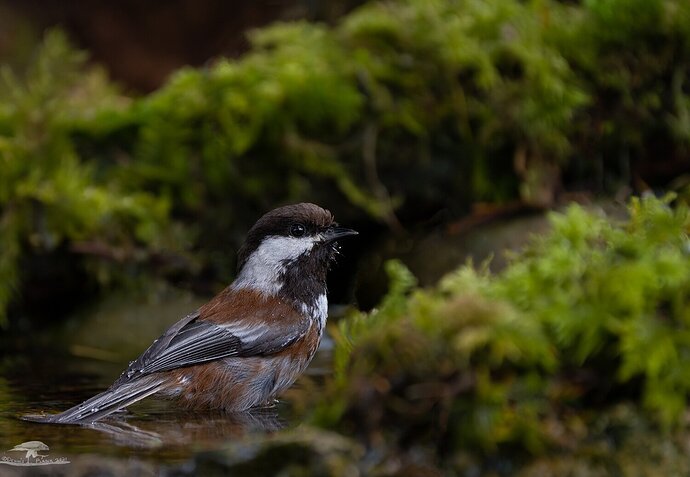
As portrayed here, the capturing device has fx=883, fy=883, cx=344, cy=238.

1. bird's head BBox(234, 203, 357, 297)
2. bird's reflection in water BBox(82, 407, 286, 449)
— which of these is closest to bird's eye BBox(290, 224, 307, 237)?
bird's head BBox(234, 203, 357, 297)

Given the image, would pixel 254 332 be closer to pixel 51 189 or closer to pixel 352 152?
pixel 352 152

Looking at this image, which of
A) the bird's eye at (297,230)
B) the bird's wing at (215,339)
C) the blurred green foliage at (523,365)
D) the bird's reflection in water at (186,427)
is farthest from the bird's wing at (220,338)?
the blurred green foliage at (523,365)

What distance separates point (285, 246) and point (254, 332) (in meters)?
0.53

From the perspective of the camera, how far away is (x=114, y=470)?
8.43 ft

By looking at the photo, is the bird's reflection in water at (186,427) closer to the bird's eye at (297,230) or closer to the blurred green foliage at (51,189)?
the bird's eye at (297,230)

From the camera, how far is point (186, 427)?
3.63m

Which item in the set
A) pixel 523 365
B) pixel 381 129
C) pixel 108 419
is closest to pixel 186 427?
pixel 108 419

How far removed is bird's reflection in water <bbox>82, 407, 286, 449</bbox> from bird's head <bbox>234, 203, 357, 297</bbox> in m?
0.78

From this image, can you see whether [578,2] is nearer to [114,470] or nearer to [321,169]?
[321,169]

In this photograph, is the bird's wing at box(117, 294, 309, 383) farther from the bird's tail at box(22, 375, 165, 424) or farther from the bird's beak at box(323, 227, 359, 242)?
the bird's beak at box(323, 227, 359, 242)

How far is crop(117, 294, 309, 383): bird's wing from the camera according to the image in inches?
169

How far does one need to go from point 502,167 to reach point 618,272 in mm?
3729

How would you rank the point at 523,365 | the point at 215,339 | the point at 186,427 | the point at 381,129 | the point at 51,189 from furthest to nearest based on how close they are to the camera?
the point at 381,129, the point at 51,189, the point at 215,339, the point at 186,427, the point at 523,365

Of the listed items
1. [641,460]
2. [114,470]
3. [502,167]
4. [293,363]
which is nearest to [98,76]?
[502,167]
